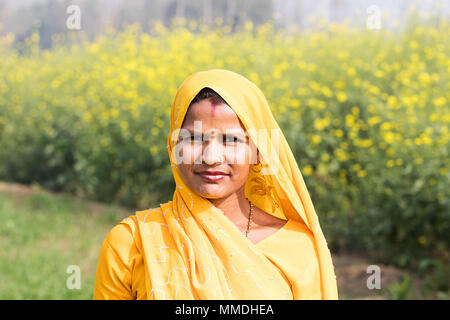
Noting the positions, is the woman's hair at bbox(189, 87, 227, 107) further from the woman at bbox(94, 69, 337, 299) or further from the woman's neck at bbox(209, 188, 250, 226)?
the woman's neck at bbox(209, 188, 250, 226)

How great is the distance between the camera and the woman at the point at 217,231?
1.29 metres

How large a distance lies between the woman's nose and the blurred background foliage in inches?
92.5

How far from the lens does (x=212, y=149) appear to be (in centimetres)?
131

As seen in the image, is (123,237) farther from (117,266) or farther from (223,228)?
(223,228)

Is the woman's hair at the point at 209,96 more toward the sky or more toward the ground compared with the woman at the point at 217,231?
more toward the sky

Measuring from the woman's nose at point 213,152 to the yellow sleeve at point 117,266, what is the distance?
11.4 inches

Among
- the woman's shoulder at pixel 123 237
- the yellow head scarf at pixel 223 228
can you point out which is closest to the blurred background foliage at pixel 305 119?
the yellow head scarf at pixel 223 228

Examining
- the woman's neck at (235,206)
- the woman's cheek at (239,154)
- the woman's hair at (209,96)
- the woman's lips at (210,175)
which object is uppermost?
the woman's hair at (209,96)

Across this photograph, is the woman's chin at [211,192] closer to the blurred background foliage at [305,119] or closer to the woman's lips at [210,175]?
the woman's lips at [210,175]

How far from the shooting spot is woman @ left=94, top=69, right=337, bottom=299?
4.23 feet

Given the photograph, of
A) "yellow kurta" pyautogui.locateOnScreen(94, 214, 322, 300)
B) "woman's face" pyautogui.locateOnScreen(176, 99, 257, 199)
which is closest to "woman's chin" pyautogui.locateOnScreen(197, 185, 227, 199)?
→ "woman's face" pyautogui.locateOnScreen(176, 99, 257, 199)

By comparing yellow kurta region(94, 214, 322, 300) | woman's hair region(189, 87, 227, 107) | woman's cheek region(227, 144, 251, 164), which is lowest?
yellow kurta region(94, 214, 322, 300)

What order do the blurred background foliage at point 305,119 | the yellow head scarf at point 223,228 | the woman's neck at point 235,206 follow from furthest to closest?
the blurred background foliage at point 305,119 → the woman's neck at point 235,206 → the yellow head scarf at point 223,228

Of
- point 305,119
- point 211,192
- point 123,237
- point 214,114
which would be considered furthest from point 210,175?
point 305,119
